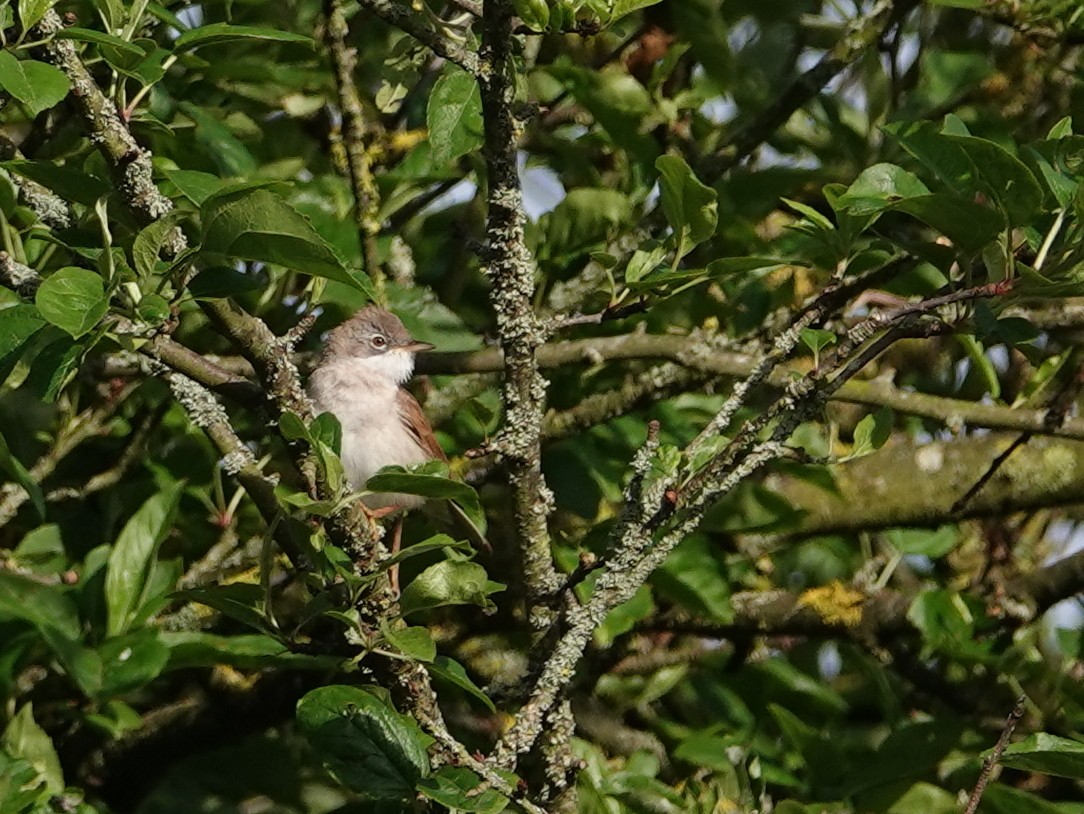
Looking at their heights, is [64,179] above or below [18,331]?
above

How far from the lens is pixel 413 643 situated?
2.93 metres

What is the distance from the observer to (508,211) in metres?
2.96

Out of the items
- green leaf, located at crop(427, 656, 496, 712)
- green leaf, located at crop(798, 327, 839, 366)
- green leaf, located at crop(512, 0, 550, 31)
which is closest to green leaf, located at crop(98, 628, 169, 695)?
green leaf, located at crop(427, 656, 496, 712)

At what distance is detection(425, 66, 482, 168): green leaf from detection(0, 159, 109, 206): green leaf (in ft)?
2.42

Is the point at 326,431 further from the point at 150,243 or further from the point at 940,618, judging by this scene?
the point at 940,618

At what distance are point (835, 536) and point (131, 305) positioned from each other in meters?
3.02

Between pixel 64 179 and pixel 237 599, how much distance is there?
854 mm

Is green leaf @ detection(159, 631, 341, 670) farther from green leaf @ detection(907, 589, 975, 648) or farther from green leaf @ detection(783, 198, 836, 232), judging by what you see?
green leaf @ detection(907, 589, 975, 648)

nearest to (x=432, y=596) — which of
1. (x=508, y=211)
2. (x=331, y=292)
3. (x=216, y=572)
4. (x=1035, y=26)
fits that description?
(x=508, y=211)

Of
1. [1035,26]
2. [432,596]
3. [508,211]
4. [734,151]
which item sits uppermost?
[1035,26]

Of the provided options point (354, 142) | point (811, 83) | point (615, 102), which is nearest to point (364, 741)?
point (354, 142)

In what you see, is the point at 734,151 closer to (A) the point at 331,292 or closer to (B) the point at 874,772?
(A) the point at 331,292

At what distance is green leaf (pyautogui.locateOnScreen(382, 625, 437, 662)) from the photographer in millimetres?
2918

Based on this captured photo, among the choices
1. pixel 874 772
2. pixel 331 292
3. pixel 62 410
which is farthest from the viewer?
pixel 62 410
